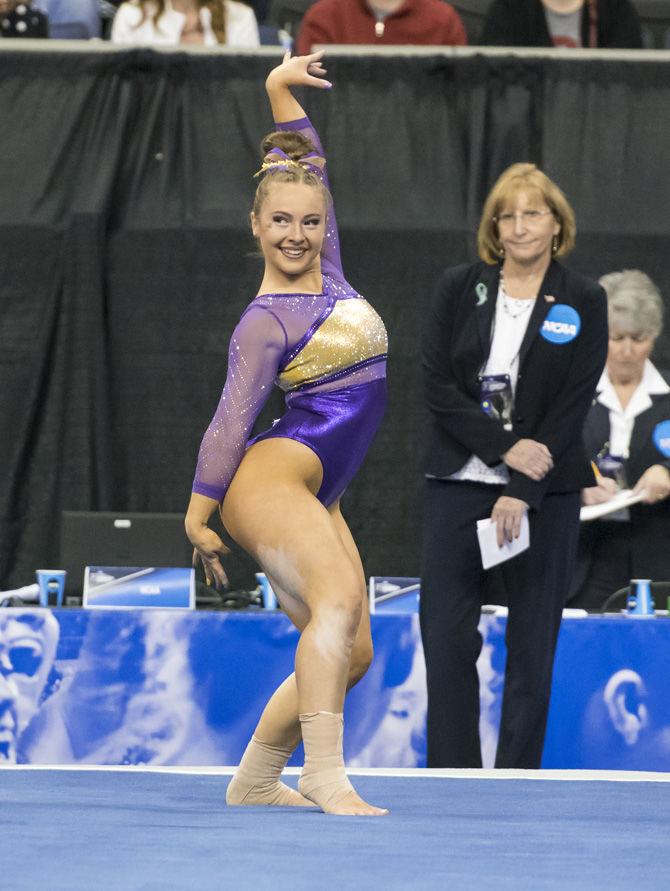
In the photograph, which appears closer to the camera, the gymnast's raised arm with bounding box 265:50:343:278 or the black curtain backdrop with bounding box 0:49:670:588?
the gymnast's raised arm with bounding box 265:50:343:278

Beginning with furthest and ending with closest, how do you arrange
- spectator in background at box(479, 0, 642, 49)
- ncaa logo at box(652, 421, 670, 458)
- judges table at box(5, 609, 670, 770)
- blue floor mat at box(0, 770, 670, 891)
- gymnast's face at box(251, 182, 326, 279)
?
spectator in background at box(479, 0, 642, 49), ncaa logo at box(652, 421, 670, 458), judges table at box(5, 609, 670, 770), gymnast's face at box(251, 182, 326, 279), blue floor mat at box(0, 770, 670, 891)

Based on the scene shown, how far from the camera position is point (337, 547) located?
282cm

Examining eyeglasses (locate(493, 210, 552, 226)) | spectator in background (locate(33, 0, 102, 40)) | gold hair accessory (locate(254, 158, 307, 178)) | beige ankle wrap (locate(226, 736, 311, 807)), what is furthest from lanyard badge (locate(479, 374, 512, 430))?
spectator in background (locate(33, 0, 102, 40))

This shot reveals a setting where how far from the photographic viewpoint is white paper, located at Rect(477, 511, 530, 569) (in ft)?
12.6

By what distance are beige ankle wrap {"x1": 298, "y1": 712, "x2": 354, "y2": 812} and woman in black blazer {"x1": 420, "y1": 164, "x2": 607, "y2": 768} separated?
1203 mm

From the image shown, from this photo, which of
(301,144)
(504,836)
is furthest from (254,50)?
(504,836)

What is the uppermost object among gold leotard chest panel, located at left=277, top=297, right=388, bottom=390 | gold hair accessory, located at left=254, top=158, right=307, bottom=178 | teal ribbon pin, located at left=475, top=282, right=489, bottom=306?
gold hair accessory, located at left=254, top=158, right=307, bottom=178

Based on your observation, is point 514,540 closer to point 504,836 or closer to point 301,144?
point 301,144

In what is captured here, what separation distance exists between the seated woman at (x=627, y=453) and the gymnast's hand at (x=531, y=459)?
83cm

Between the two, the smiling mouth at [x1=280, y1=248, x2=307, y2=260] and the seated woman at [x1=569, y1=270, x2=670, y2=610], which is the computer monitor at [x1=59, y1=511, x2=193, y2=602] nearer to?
the seated woman at [x1=569, y1=270, x2=670, y2=610]

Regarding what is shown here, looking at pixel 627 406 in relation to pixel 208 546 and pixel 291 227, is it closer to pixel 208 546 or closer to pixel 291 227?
pixel 291 227

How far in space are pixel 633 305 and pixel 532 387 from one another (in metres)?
0.95

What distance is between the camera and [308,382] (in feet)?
9.79

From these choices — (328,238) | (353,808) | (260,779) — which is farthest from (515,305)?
(353,808)
